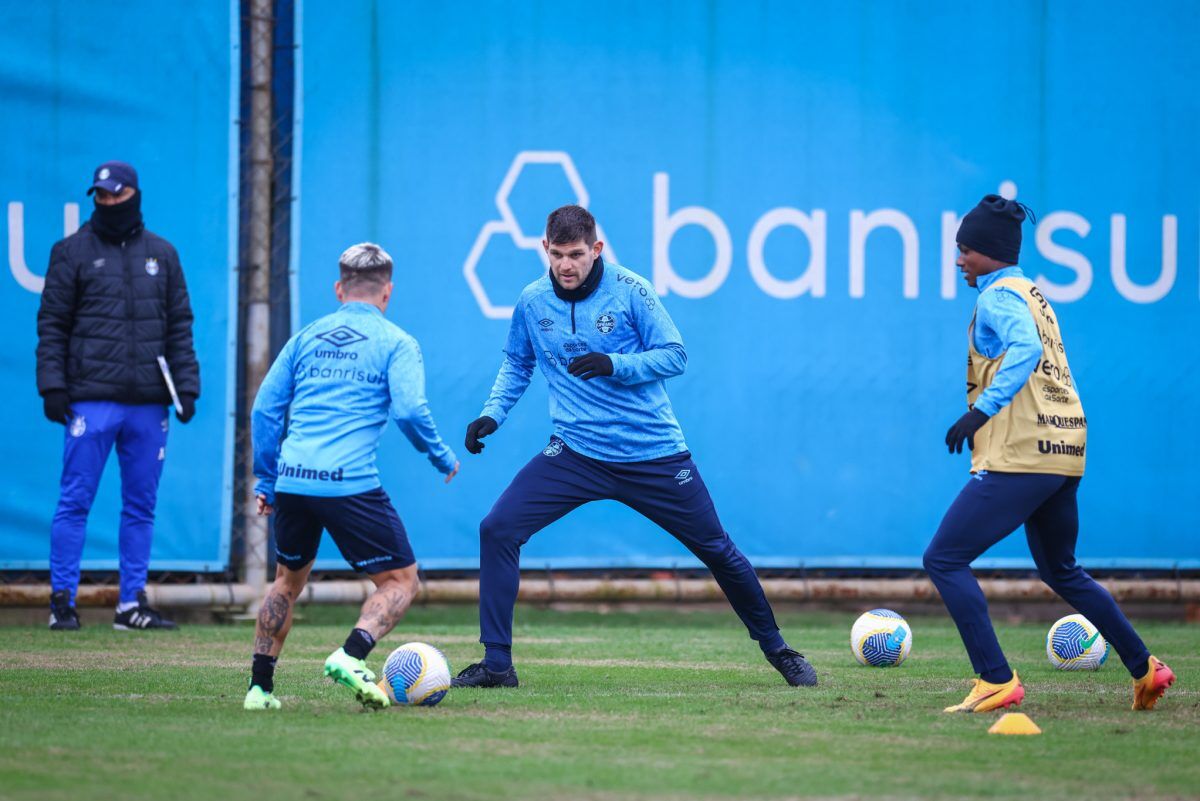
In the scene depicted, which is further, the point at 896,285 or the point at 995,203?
the point at 896,285

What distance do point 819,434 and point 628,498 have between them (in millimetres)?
4222

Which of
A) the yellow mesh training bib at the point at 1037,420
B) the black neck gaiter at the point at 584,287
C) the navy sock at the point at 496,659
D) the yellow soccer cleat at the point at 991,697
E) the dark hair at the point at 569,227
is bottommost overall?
the navy sock at the point at 496,659

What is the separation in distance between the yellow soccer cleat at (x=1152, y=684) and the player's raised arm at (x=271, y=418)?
3.46 meters

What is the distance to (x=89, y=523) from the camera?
34.8ft

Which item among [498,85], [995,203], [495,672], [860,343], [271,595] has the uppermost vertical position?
[498,85]

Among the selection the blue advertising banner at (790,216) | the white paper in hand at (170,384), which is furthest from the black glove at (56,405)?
the blue advertising banner at (790,216)

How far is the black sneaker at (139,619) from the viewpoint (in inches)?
392

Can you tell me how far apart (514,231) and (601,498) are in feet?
13.5

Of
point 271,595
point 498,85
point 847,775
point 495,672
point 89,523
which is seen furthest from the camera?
point 498,85

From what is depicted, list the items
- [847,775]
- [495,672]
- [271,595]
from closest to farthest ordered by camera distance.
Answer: [847,775] → [271,595] → [495,672]

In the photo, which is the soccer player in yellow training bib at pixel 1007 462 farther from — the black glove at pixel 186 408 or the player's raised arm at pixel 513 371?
the black glove at pixel 186 408

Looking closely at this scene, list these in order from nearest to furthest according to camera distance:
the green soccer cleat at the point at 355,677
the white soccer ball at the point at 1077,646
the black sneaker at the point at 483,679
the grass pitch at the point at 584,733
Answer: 1. the grass pitch at the point at 584,733
2. the green soccer cleat at the point at 355,677
3. the black sneaker at the point at 483,679
4. the white soccer ball at the point at 1077,646

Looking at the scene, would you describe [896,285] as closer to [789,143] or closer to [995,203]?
[789,143]

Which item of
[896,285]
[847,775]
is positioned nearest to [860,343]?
[896,285]
